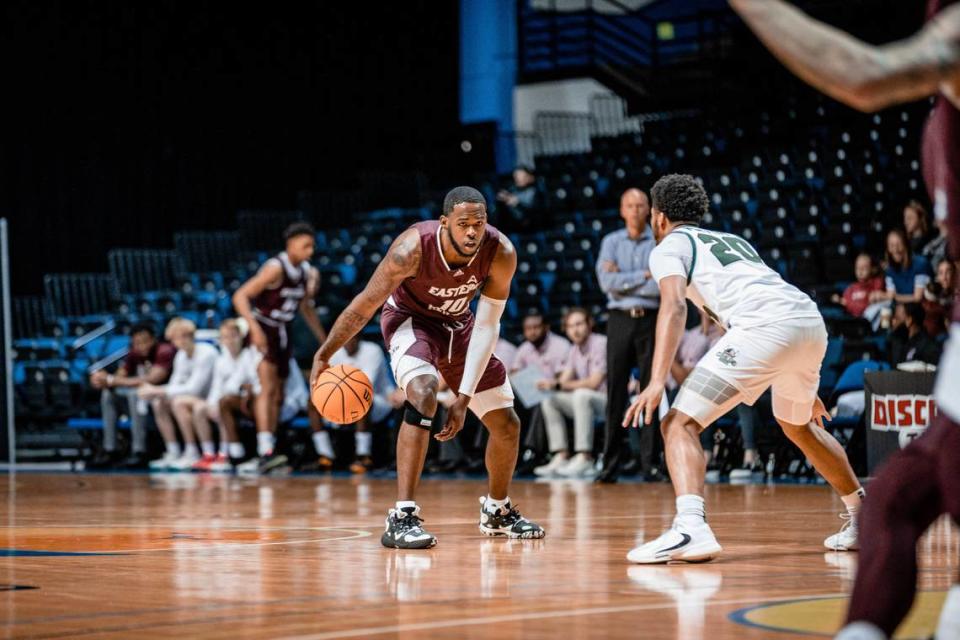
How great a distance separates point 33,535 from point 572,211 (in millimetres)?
12036

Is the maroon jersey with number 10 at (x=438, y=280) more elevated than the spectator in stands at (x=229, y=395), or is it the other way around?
the maroon jersey with number 10 at (x=438, y=280)

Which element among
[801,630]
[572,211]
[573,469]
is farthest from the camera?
[572,211]

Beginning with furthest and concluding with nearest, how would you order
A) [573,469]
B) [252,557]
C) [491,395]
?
[573,469]
[491,395]
[252,557]

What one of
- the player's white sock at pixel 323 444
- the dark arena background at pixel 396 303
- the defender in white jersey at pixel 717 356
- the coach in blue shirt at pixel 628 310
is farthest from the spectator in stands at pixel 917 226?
the defender in white jersey at pixel 717 356

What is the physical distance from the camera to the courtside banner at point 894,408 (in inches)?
354

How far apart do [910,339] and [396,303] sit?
4.96m

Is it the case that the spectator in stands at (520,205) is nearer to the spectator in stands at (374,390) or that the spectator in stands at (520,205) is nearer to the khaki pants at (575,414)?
the spectator in stands at (374,390)

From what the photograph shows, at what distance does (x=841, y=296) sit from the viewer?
12.1 metres

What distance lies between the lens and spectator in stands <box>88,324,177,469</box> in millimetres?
14797

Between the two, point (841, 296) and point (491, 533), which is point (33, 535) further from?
point (841, 296)

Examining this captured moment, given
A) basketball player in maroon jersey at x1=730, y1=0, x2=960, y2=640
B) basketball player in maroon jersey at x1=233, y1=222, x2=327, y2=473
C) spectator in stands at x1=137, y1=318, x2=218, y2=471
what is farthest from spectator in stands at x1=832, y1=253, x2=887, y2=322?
basketball player in maroon jersey at x1=730, y1=0, x2=960, y2=640

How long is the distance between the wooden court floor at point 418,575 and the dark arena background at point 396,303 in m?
0.03

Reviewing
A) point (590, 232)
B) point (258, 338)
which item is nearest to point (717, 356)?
point (258, 338)

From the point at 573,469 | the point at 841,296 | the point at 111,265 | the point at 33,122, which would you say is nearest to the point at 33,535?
the point at 573,469
